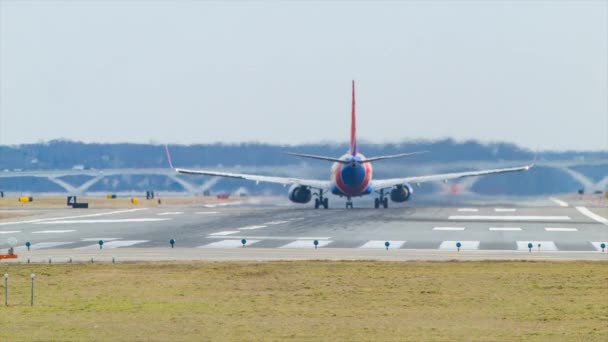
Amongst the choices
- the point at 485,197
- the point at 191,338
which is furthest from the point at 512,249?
the point at 485,197

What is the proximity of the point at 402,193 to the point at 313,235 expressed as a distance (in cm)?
5314

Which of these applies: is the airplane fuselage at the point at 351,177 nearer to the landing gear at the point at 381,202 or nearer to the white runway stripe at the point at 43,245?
the landing gear at the point at 381,202

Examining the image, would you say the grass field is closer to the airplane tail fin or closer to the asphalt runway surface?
the asphalt runway surface

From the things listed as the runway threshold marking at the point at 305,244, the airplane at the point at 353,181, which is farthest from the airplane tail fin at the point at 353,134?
the runway threshold marking at the point at 305,244

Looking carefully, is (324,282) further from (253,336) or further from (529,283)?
(253,336)

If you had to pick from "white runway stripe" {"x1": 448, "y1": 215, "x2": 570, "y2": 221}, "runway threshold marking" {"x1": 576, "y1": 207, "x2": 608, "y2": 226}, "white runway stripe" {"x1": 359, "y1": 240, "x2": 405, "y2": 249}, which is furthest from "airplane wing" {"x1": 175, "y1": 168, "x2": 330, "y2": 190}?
"white runway stripe" {"x1": 359, "y1": 240, "x2": 405, "y2": 249}

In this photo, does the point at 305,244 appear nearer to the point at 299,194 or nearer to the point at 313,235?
the point at 313,235

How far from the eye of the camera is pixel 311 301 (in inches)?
1538

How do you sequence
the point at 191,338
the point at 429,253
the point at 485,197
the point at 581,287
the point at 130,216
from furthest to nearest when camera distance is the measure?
1. the point at 485,197
2. the point at 130,216
3. the point at 429,253
4. the point at 581,287
5. the point at 191,338

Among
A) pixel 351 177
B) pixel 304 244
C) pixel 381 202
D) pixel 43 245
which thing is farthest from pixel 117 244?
pixel 381 202

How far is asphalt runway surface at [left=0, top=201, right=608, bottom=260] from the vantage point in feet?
192

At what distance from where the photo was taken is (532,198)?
138250 millimetres

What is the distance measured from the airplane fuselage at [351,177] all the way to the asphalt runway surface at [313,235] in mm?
7903

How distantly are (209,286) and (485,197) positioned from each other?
93.3 meters
